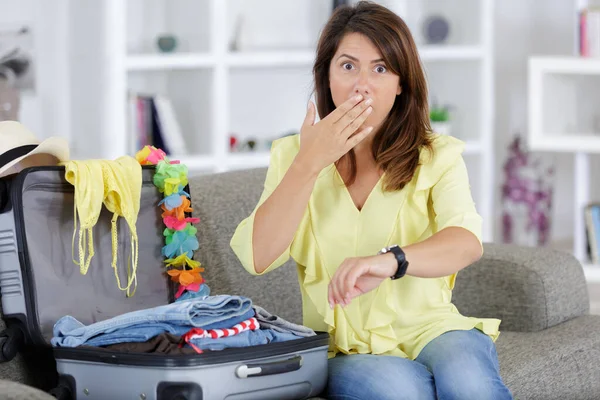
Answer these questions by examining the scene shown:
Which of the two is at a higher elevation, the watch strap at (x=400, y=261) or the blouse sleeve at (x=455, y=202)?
the blouse sleeve at (x=455, y=202)

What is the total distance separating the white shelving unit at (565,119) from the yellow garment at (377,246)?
2.45 m

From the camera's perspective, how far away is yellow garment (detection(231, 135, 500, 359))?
6.41ft

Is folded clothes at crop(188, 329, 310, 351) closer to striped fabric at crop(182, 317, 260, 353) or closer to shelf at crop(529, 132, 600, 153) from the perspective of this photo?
striped fabric at crop(182, 317, 260, 353)

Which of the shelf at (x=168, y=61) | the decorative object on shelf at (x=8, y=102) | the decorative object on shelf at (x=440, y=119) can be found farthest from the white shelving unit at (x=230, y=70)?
the decorative object on shelf at (x=8, y=102)

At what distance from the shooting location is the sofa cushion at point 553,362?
2.19m

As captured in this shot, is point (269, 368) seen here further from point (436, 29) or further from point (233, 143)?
point (436, 29)

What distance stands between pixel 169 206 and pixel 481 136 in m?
2.69

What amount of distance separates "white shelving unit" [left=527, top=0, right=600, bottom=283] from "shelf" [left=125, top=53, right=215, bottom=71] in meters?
1.36

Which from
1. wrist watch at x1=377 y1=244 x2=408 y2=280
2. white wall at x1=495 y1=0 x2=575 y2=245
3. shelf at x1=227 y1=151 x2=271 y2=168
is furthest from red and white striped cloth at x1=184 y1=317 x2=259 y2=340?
white wall at x1=495 y1=0 x2=575 y2=245

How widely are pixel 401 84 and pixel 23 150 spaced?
736mm

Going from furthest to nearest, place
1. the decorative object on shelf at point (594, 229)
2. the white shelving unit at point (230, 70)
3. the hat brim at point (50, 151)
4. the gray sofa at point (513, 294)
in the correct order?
1. the decorative object on shelf at point (594, 229)
2. the white shelving unit at point (230, 70)
3. the gray sofa at point (513, 294)
4. the hat brim at point (50, 151)

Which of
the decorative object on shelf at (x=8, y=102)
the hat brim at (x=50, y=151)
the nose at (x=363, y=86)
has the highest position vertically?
the nose at (x=363, y=86)

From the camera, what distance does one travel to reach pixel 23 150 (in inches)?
77.5

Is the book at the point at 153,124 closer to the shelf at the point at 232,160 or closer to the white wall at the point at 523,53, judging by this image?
the shelf at the point at 232,160
